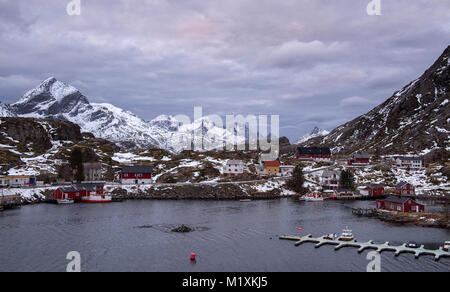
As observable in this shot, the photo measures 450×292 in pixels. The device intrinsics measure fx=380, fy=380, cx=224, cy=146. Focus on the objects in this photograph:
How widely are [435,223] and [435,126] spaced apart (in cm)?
14225

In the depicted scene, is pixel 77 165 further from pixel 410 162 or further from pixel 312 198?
pixel 410 162

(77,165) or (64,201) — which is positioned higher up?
(77,165)

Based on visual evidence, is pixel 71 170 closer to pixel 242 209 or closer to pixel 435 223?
pixel 242 209

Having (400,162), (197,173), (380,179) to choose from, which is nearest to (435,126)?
(400,162)

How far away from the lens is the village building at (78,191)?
10838cm

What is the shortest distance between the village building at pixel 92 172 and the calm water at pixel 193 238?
132 feet

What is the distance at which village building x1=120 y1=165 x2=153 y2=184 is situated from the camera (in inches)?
5187

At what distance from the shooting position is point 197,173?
137875mm

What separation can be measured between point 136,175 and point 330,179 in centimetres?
6644

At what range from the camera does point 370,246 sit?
54188 millimetres

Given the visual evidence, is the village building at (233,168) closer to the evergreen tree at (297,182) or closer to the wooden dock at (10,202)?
the evergreen tree at (297,182)

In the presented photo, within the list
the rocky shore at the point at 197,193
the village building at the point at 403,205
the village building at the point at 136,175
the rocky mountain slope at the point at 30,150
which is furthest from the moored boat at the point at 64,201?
the village building at the point at 403,205

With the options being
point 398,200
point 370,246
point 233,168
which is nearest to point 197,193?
point 233,168

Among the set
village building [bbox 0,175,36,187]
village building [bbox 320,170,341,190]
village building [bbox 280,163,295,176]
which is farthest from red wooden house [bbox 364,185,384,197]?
village building [bbox 0,175,36,187]
